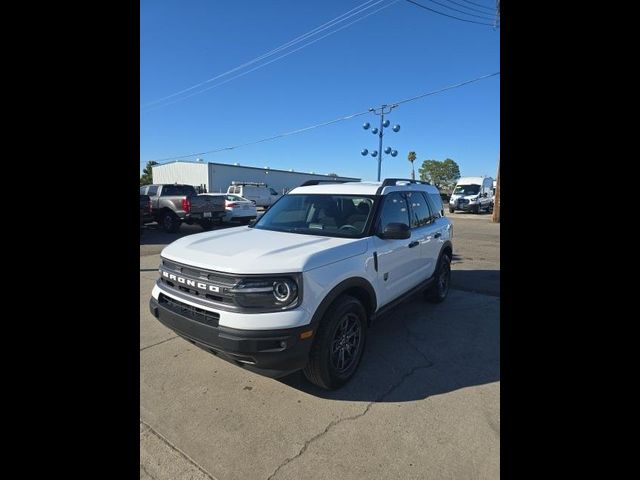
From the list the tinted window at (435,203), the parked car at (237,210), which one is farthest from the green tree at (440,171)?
the tinted window at (435,203)

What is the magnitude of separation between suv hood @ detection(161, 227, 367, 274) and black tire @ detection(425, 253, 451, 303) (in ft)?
7.92

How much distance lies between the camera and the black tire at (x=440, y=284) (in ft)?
17.5

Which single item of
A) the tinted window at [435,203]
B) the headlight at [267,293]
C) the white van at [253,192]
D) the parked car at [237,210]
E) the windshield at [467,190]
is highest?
the windshield at [467,190]

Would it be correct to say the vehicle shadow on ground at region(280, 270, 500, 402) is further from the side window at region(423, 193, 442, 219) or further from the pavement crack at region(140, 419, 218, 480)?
the side window at region(423, 193, 442, 219)

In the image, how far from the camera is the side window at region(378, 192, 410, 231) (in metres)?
3.87

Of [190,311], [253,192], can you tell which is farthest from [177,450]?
[253,192]

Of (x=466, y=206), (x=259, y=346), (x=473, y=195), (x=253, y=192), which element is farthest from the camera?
(x=473, y=195)

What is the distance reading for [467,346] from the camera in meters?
4.00

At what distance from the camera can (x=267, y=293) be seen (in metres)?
2.60

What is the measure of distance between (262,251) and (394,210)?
6.15 ft

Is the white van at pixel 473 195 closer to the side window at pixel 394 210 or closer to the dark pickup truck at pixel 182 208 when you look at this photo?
the dark pickup truck at pixel 182 208

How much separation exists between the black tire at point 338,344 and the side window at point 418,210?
1.79 metres

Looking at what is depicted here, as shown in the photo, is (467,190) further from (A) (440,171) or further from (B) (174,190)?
(A) (440,171)
